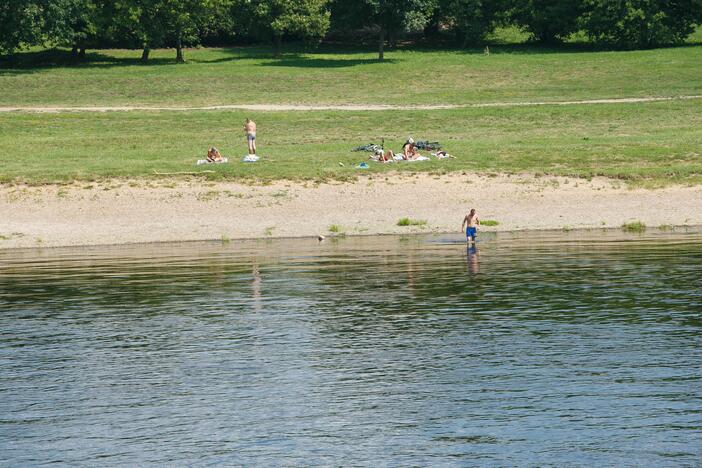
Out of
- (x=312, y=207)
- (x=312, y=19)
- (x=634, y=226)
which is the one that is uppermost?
(x=312, y=19)

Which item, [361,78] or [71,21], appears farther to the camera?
[71,21]

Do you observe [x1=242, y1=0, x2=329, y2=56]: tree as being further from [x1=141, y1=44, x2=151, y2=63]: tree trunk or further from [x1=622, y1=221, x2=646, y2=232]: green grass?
[x1=622, y1=221, x2=646, y2=232]: green grass

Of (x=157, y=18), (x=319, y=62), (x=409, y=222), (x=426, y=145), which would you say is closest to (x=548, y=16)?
(x=319, y=62)

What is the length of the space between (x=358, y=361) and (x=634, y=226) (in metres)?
23.2

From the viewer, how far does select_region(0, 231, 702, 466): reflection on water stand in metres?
15.8

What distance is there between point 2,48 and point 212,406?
85914 mm

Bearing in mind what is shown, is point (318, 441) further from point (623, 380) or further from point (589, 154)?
point (589, 154)

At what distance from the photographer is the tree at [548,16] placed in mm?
106812

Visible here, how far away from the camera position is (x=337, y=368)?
20141mm

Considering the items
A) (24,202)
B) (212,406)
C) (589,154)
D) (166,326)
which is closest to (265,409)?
(212,406)

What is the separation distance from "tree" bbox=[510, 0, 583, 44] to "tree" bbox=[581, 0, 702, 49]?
2.19m

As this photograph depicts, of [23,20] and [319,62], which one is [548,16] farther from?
[23,20]

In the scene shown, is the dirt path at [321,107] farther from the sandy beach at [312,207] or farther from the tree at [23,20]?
the sandy beach at [312,207]

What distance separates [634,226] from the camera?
136ft
